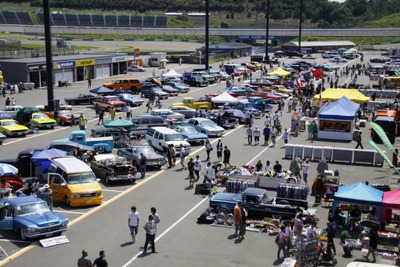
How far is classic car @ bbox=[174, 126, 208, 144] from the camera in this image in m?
33.5

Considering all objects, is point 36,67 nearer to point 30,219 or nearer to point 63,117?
point 63,117

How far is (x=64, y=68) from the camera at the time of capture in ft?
212

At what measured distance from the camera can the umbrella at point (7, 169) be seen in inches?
933

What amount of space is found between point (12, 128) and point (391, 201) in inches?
979

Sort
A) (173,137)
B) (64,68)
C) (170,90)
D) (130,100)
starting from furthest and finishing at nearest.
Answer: (64,68) < (170,90) < (130,100) < (173,137)

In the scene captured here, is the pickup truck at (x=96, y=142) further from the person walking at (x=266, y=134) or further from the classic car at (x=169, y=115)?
the person walking at (x=266, y=134)

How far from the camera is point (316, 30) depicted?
14962 centimetres

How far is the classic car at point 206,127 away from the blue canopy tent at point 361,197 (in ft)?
52.8

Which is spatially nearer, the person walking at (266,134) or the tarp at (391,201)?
the tarp at (391,201)

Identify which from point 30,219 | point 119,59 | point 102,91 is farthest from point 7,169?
point 119,59

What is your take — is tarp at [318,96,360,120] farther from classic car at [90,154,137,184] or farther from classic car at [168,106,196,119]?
classic car at [90,154,137,184]

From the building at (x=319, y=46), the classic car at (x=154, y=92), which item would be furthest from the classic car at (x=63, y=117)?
the building at (x=319, y=46)

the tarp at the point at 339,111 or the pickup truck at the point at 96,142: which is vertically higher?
the tarp at the point at 339,111

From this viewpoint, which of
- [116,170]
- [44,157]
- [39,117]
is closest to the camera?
[116,170]
